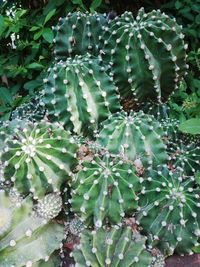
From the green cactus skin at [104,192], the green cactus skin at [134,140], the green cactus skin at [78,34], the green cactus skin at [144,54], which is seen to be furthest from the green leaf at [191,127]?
the green cactus skin at [78,34]

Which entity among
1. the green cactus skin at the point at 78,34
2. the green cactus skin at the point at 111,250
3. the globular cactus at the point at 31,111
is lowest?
the green cactus skin at the point at 111,250

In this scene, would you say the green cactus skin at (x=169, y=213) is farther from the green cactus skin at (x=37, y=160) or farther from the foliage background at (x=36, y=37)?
the foliage background at (x=36, y=37)

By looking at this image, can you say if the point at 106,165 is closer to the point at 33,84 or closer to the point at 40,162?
the point at 40,162

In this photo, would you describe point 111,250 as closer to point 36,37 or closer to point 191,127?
point 191,127

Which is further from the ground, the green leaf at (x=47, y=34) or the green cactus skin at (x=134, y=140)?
the green leaf at (x=47, y=34)


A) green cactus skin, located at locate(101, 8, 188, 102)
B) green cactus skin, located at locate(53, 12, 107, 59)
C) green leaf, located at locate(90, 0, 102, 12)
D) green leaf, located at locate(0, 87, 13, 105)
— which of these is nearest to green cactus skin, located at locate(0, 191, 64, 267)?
green cactus skin, located at locate(101, 8, 188, 102)

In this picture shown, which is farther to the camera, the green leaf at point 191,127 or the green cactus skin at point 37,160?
the green leaf at point 191,127

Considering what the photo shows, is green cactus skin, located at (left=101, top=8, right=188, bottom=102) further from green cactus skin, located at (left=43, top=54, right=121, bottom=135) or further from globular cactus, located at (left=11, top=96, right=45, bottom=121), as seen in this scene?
globular cactus, located at (left=11, top=96, right=45, bottom=121)
